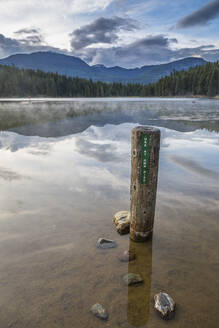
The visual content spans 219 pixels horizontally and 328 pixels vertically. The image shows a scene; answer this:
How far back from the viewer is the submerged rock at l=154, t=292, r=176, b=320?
3328 mm

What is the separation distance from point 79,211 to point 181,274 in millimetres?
3458

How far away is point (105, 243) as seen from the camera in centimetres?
505

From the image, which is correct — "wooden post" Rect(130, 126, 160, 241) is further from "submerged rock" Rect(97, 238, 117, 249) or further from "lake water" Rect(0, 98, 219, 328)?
"submerged rock" Rect(97, 238, 117, 249)

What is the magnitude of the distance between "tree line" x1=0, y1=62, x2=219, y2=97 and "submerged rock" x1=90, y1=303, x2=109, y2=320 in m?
143

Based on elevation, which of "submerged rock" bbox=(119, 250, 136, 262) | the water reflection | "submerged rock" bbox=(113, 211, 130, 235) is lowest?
the water reflection

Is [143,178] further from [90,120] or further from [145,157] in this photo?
[90,120]

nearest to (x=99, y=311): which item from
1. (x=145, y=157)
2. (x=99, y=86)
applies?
(x=145, y=157)

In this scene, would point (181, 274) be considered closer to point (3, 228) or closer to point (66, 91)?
point (3, 228)

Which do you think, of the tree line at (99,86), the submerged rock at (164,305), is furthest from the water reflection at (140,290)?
the tree line at (99,86)

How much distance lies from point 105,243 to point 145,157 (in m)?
2.32

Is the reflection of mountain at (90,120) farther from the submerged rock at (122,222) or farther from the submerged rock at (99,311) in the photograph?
the submerged rock at (99,311)

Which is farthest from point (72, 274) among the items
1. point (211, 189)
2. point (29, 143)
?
point (29, 143)

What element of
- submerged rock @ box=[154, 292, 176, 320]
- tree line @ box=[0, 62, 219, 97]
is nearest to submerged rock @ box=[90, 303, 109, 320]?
submerged rock @ box=[154, 292, 176, 320]

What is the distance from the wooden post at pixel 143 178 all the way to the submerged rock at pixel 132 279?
1.17 metres
